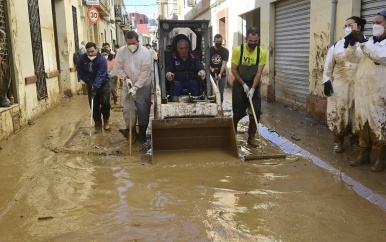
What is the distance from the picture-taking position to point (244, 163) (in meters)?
5.31

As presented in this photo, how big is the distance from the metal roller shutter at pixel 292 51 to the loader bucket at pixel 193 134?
3955 millimetres

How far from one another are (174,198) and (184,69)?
10.7ft

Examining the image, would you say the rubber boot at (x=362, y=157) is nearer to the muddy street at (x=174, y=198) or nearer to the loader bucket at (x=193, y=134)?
the muddy street at (x=174, y=198)

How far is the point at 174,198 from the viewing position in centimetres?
416

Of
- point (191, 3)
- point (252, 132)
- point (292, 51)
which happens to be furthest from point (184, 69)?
point (191, 3)

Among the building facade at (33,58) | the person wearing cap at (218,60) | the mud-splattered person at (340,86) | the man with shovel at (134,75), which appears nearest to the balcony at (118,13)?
the building facade at (33,58)

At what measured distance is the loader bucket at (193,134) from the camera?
223 inches

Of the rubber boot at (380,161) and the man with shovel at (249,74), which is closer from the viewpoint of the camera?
the rubber boot at (380,161)

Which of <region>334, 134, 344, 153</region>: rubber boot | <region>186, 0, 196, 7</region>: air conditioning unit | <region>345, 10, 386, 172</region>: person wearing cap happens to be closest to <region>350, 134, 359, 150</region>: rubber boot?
<region>334, 134, 344, 153</region>: rubber boot

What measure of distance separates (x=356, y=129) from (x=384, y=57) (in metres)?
1.12

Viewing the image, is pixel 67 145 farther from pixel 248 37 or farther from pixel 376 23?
pixel 376 23

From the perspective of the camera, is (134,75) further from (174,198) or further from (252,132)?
(174,198)

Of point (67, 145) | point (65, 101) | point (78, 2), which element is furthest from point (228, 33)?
point (67, 145)

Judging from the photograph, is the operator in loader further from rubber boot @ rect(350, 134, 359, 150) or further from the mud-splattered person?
rubber boot @ rect(350, 134, 359, 150)
